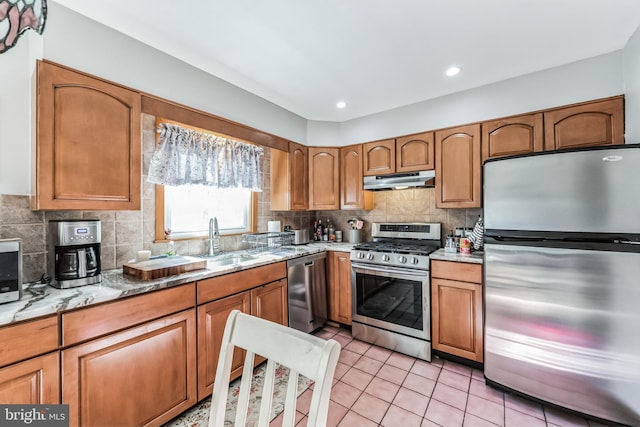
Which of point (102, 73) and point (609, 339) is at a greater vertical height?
point (102, 73)

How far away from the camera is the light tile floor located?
5.49 feet

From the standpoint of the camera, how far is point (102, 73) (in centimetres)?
158

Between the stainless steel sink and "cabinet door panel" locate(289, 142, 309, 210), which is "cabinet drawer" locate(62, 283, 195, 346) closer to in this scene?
the stainless steel sink

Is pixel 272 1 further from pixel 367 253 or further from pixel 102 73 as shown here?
pixel 367 253

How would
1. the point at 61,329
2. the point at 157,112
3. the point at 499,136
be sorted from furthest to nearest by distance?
the point at 499,136 → the point at 157,112 → the point at 61,329

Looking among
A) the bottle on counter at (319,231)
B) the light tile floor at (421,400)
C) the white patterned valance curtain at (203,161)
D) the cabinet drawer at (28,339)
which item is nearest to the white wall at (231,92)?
the white patterned valance curtain at (203,161)

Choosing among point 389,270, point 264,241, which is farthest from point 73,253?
point 389,270

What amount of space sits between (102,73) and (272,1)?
3.59ft

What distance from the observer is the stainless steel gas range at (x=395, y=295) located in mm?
2377

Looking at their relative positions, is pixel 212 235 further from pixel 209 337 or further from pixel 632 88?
pixel 632 88

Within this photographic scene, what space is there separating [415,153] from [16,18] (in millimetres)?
2808

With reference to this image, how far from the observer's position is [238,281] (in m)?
1.94

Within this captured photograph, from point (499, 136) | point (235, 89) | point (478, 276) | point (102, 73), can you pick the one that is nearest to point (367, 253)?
point (478, 276)

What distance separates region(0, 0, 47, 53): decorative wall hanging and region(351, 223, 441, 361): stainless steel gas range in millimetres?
2485
